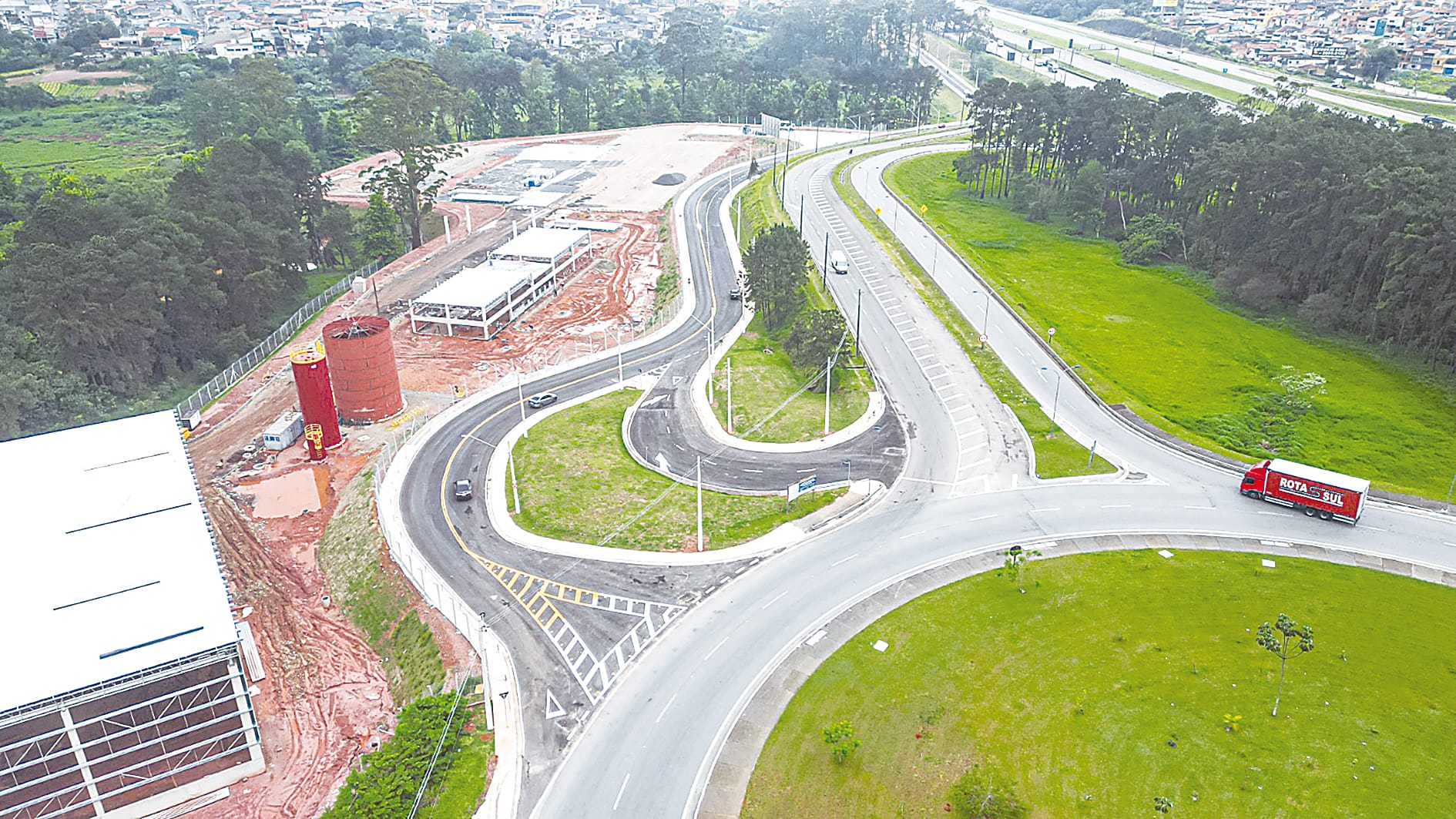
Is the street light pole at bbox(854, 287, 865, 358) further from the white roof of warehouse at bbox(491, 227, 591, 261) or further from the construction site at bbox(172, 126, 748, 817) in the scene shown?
the white roof of warehouse at bbox(491, 227, 591, 261)

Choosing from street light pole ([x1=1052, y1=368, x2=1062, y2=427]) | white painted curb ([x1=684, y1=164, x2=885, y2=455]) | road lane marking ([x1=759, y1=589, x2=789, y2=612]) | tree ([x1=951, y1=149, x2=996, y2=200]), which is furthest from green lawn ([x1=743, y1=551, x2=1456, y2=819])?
tree ([x1=951, y1=149, x2=996, y2=200])

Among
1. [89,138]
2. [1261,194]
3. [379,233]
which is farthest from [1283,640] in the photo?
[89,138]

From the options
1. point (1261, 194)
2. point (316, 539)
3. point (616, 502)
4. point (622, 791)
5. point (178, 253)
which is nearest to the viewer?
point (622, 791)

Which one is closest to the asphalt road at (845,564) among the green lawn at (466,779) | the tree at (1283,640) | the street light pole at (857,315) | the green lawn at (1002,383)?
the green lawn at (1002,383)

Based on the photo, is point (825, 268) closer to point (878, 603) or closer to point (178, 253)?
point (878, 603)

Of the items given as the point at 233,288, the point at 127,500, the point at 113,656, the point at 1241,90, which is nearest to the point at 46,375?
the point at 233,288

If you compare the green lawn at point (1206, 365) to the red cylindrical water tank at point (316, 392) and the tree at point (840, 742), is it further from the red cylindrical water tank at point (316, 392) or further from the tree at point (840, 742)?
the red cylindrical water tank at point (316, 392)
